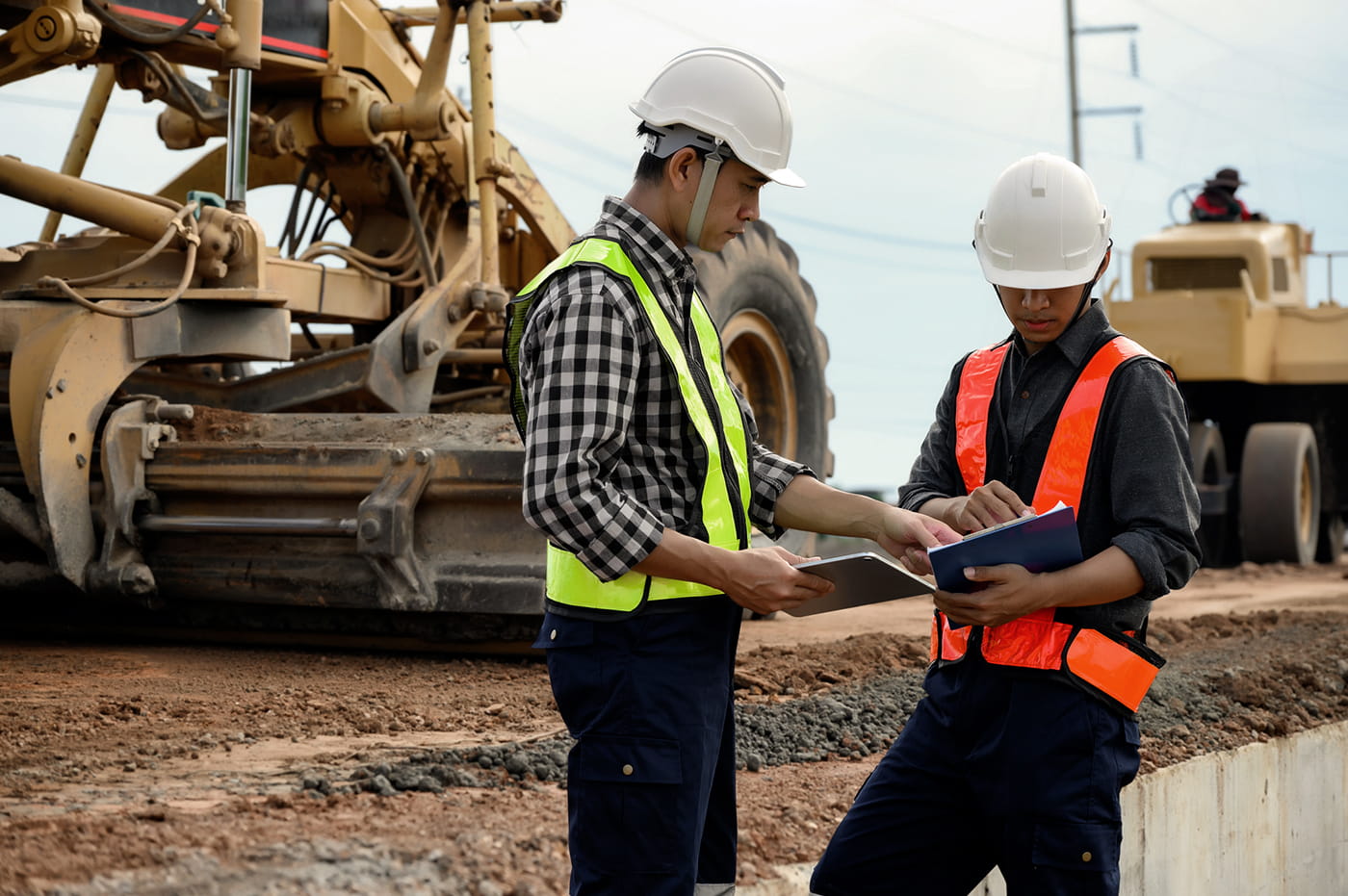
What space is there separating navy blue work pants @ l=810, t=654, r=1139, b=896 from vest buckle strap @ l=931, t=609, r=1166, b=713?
0.03 m

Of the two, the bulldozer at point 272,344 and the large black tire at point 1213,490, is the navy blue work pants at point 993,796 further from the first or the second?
the large black tire at point 1213,490

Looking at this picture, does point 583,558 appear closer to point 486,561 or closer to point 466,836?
point 466,836

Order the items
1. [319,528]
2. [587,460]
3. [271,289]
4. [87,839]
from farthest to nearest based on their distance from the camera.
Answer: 1. [271,289]
2. [319,528]
3. [87,839]
4. [587,460]

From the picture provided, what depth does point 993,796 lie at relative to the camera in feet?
9.84

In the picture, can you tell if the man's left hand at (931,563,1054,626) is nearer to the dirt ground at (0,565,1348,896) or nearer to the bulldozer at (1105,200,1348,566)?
the dirt ground at (0,565,1348,896)

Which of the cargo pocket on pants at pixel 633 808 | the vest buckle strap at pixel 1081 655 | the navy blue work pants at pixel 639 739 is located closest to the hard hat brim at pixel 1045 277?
the vest buckle strap at pixel 1081 655

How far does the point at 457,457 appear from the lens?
5.91 meters

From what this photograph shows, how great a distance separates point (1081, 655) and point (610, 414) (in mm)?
1040

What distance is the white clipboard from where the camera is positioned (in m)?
2.75

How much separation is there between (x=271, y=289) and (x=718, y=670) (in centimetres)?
435

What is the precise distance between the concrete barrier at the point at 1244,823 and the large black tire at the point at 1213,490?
8.08m

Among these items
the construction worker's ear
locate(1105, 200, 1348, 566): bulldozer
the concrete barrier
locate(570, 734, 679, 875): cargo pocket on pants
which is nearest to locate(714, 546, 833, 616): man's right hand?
locate(570, 734, 679, 875): cargo pocket on pants

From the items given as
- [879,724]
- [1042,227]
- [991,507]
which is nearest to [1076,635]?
[991,507]

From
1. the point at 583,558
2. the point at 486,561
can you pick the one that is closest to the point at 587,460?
the point at 583,558
